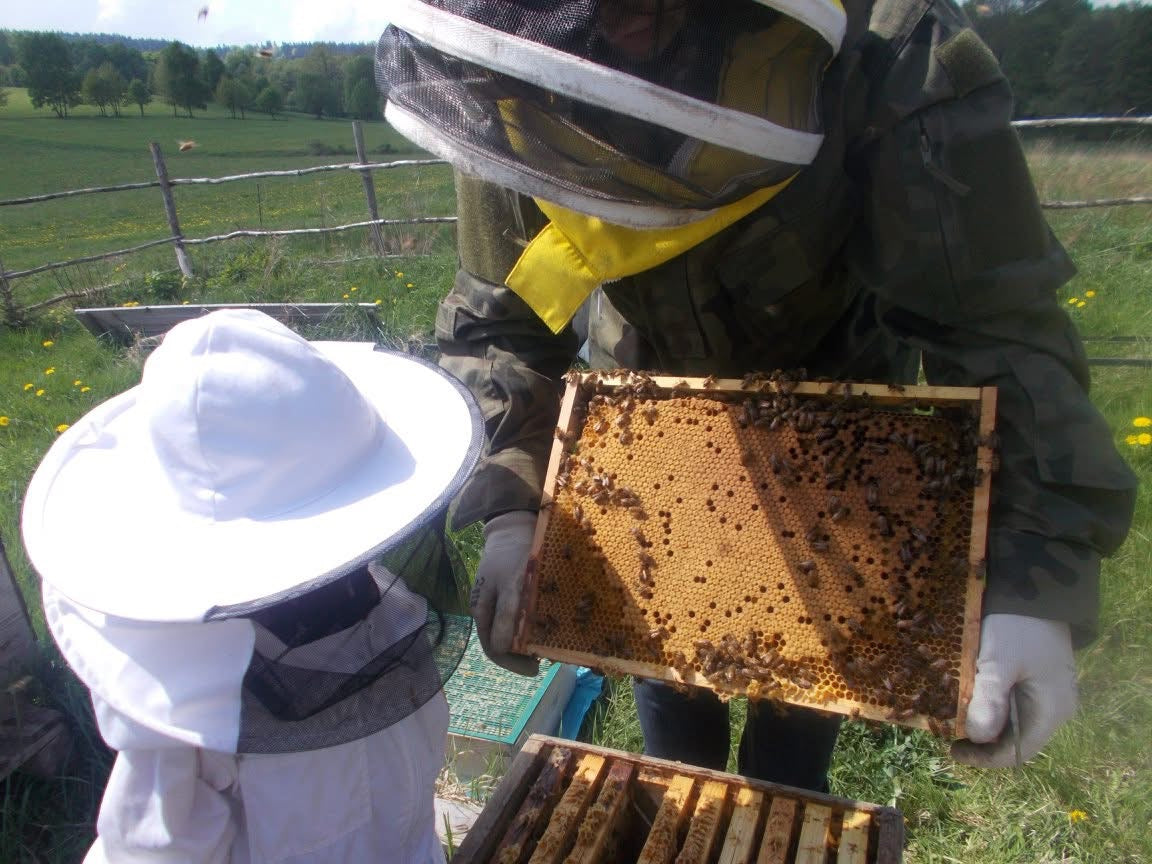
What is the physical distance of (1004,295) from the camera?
180 cm

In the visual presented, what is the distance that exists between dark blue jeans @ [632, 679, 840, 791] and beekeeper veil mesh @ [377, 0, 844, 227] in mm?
1514

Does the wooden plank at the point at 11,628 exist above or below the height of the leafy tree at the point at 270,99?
above

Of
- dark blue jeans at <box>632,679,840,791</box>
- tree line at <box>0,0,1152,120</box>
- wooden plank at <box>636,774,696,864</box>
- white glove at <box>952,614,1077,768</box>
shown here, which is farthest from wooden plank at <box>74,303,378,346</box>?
white glove at <box>952,614,1077,768</box>

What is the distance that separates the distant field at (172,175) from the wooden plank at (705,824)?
1387cm

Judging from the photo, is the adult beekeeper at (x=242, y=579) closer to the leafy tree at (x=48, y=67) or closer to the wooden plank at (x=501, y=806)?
the wooden plank at (x=501, y=806)

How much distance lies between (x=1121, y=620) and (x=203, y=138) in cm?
4279

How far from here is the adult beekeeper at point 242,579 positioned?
1645mm

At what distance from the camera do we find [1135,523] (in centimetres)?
405

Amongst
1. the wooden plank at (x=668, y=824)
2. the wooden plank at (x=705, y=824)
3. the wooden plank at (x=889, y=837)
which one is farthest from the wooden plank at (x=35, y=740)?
the wooden plank at (x=889, y=837)

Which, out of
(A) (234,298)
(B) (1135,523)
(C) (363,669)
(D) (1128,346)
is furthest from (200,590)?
(A) (234,298)

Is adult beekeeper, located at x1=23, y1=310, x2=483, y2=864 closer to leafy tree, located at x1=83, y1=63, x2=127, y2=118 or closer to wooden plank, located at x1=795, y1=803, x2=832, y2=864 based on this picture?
wooden plank, located at x1=795, y1=803, x2=832, y2=864

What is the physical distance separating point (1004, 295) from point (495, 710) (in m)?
2.54

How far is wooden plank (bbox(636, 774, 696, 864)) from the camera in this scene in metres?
1.97

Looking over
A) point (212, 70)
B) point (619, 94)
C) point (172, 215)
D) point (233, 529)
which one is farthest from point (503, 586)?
point (212, 70)
